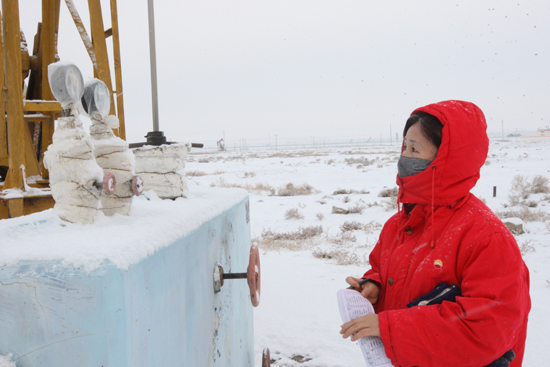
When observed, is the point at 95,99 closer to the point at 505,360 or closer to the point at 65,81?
the point at 65,81

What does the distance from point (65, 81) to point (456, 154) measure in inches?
45.8

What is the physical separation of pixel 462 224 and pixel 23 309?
1.17 m

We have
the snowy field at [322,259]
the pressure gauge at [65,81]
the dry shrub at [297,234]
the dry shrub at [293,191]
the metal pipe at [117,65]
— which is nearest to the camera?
the pressure gauge at [65,81]

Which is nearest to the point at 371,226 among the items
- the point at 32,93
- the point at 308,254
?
the point at 308,254

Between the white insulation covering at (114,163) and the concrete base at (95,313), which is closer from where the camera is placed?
the concrete base at (95,313)

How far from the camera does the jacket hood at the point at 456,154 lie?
1.19 m

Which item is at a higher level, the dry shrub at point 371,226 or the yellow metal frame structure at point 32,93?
the yellow metal frame structure at point 32,93

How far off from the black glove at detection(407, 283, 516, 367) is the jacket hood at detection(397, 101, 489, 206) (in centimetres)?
28

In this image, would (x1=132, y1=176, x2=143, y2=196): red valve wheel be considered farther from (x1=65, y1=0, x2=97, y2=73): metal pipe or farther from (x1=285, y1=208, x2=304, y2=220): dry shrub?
(x1=285, y1=208, x2=304, y2=220): dry shrub

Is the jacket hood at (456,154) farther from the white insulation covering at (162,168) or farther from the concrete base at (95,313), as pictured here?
the white insulation covering at (162,168)

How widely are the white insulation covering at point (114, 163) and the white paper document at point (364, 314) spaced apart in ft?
2.59

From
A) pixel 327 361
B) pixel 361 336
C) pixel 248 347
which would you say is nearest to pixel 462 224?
pixel 361 336

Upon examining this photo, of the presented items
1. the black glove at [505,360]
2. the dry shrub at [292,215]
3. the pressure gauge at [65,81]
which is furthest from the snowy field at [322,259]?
the black glove at [505,360]

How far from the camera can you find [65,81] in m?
0.99
